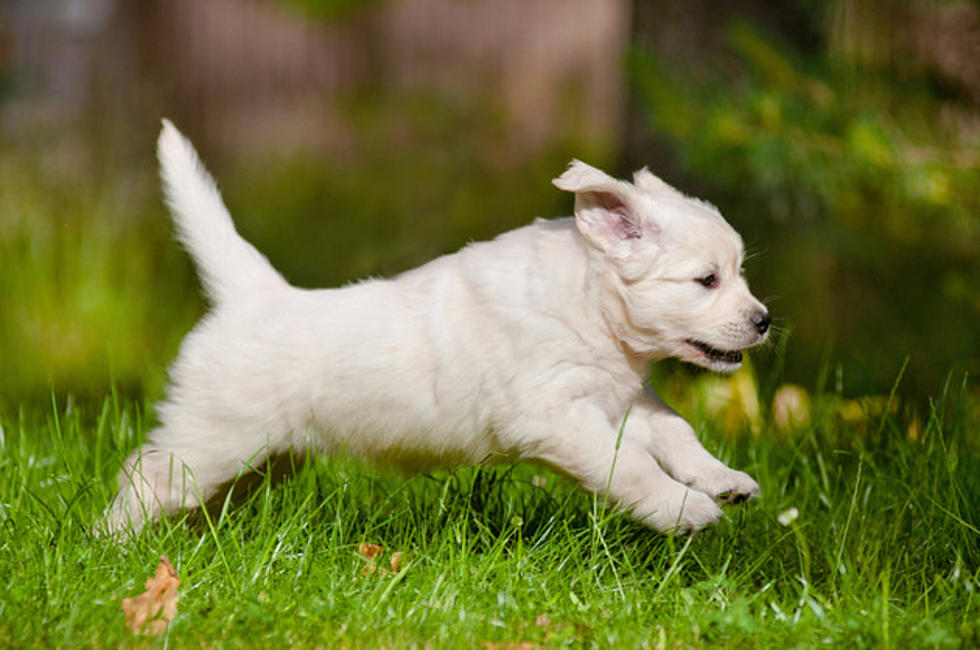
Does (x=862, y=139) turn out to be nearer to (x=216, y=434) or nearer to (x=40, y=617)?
(x=216, y=434)

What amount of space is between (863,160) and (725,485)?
1862 millimetres

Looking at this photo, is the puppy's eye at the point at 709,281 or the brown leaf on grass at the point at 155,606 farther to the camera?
the puppy's eye at the point at 709,281

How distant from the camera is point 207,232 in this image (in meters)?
3.29

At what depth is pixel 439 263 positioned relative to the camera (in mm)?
3203

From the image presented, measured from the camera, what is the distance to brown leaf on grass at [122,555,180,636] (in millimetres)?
2508

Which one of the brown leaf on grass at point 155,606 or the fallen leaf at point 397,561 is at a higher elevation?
the brown leaf on grass at point 155,606

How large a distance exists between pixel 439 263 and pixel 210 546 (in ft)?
3.06

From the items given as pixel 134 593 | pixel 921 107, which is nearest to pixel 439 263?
pixel 134 593

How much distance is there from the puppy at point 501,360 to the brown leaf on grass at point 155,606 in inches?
14.8

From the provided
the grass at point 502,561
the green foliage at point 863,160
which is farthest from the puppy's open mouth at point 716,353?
the green foliage at point 863,160

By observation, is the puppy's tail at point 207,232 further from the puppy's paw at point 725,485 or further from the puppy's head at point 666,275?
the puppy's paw at point 725,485

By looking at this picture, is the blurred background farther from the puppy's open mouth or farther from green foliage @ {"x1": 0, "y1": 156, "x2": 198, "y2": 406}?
the puppy's open mouth

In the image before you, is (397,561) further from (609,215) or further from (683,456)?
(609,215)

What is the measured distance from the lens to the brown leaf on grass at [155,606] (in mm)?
2508
